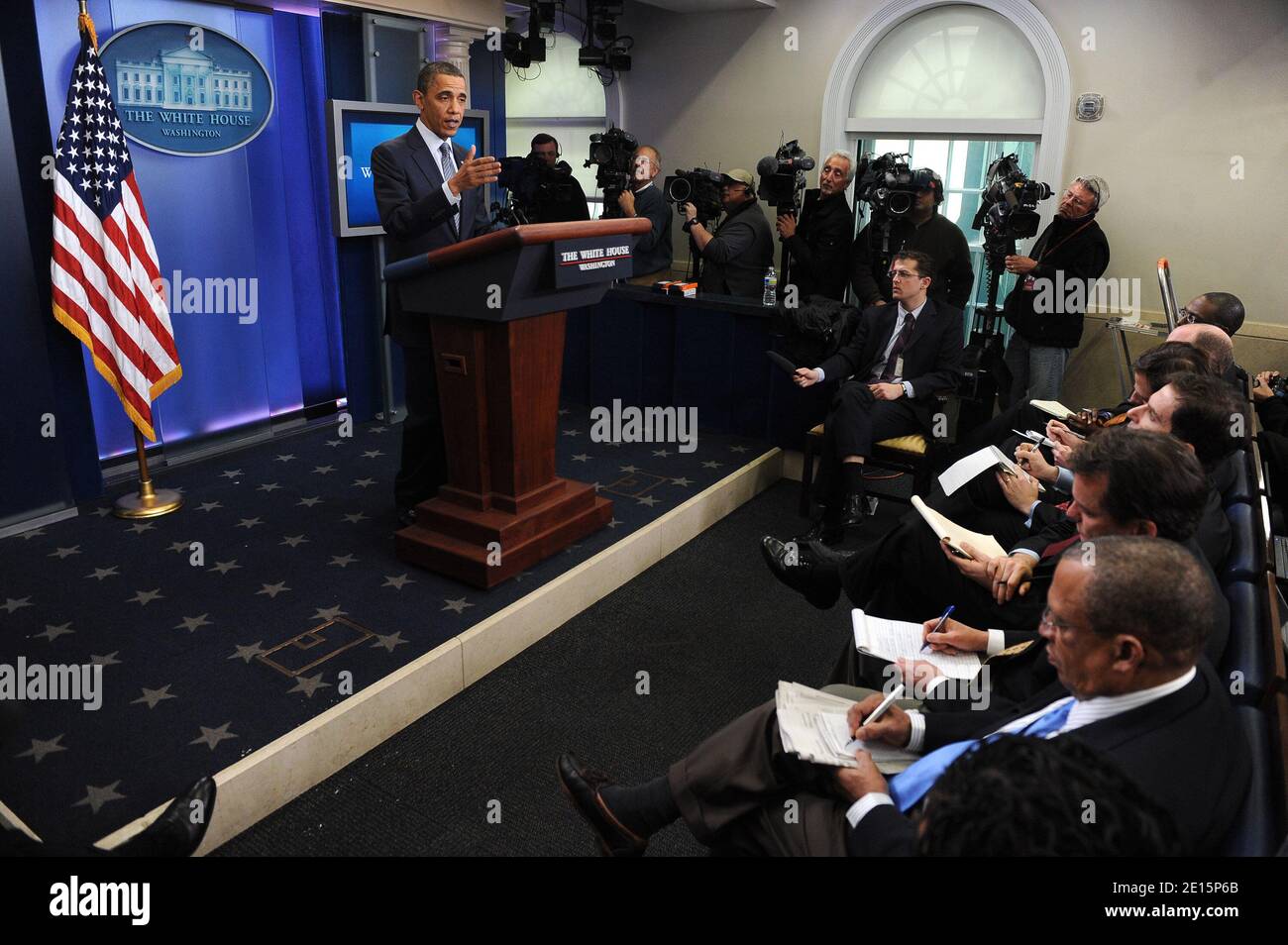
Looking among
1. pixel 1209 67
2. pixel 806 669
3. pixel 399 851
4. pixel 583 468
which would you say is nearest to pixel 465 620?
pixel 399 851

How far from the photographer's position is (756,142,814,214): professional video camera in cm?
516

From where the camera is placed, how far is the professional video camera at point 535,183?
17.8ft

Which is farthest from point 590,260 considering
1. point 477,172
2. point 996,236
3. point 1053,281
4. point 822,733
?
point 1053,281

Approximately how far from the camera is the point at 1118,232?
5508mm

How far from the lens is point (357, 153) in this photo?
15.8 ft

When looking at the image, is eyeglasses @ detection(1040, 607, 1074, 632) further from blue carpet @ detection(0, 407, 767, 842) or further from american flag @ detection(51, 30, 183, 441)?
american flag @ detection(51, 30, 183, 441)

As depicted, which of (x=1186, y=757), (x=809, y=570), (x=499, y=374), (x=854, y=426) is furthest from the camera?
(x=854, y=426)

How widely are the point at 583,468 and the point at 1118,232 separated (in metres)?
3.54

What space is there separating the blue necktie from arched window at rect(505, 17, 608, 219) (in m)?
7.03

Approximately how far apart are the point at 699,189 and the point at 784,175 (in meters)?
0.50

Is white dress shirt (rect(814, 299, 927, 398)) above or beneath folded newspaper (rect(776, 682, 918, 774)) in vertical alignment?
above

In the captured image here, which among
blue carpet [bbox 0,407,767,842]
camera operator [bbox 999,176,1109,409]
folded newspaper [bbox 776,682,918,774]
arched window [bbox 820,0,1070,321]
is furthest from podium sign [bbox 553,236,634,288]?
arched window [bbox 820,0,1070,321]

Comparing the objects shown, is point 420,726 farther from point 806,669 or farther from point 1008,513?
point 1008,513

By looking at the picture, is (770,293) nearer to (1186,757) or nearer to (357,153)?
(357,153)
